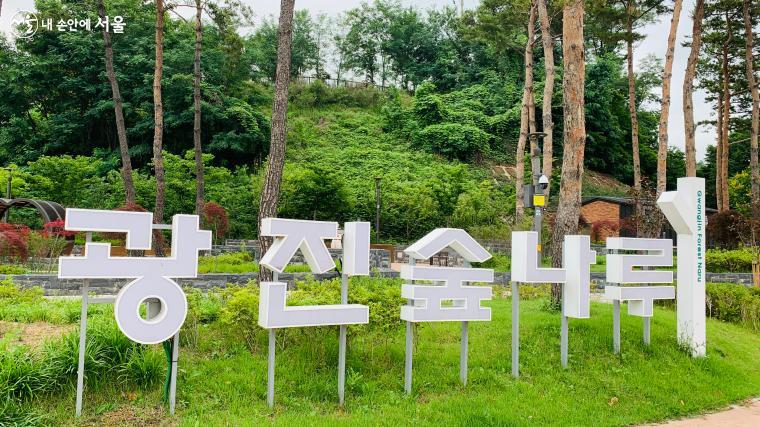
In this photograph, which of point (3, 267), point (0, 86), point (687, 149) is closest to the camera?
point (3, 267)

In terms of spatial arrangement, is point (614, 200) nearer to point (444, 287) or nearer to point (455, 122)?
point (455, 122)

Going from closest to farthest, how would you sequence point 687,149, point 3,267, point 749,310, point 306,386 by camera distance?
point 306,386
point 749,310
point 3,267
point 687,149

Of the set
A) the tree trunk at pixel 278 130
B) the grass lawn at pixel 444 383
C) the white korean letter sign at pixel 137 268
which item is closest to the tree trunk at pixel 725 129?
the grass lawn at pixel 444 383

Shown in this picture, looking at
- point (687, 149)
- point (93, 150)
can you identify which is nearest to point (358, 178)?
point (93, 150)

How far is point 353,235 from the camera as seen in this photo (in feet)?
15.8

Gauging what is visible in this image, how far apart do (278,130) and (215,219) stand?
1083 centimetres

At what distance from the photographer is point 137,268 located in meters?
4.09

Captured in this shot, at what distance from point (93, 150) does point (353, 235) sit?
81.3 feet

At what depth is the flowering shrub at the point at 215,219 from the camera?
678 inches

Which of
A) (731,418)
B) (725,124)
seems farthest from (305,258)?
(725,124)

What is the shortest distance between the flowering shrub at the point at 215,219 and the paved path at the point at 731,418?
14500 mm

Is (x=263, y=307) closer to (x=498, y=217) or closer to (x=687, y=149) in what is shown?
(x=687, y=149)

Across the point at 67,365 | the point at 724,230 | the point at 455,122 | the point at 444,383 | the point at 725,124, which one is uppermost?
the point at 455,122

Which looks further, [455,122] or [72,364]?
[455,122]
